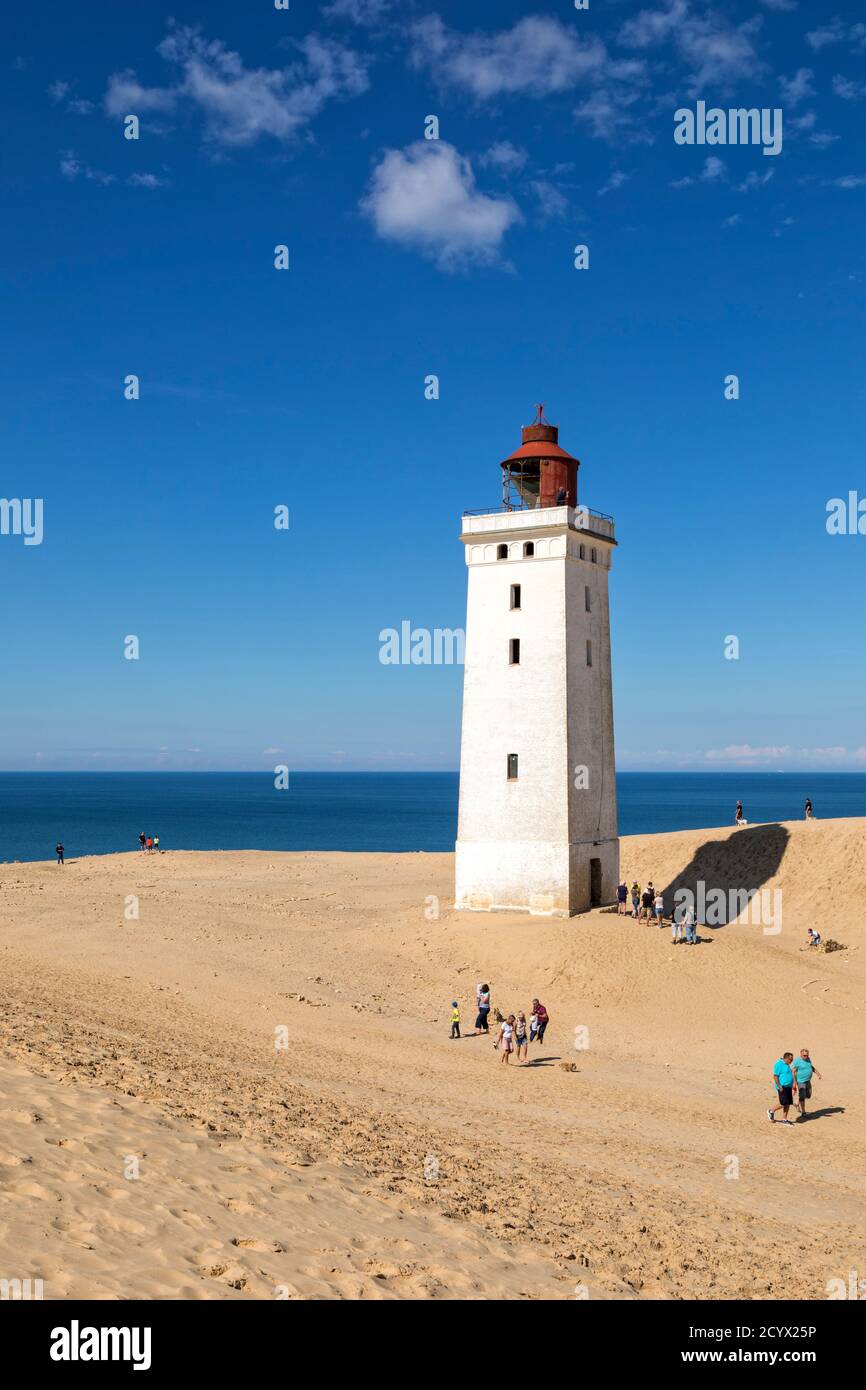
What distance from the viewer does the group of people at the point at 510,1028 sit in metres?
23.9

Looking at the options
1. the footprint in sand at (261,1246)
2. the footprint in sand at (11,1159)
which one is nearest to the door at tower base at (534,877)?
the footprint in sand at (261,1246)

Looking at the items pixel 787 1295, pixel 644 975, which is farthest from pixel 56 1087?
pixel 644 975

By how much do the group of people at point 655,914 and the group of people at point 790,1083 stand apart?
36.3ft

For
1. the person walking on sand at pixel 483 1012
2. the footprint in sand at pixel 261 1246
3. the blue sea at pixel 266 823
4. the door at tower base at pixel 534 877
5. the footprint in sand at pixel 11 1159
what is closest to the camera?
the footprint in sand at pixel 261 1246

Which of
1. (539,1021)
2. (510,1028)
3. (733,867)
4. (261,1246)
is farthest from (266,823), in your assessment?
(261,1246)

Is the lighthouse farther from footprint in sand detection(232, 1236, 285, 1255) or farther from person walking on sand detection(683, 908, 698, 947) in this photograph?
footprint in sand detection(232, 1236, 285, 1255)

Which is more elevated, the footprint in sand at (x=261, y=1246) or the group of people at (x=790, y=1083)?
the footprint in sand at (x=261, y=1246)

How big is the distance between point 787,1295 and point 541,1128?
7503 mm

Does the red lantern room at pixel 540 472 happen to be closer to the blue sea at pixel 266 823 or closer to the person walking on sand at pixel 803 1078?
the person walking on sand at pixel 803 1078

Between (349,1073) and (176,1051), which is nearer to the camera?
(176,1051)

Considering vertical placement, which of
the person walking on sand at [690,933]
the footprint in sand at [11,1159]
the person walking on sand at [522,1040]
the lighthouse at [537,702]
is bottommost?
the person walking on sand at [522,1040]

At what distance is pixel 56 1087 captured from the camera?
1387 cm

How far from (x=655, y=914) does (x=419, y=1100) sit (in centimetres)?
1735
